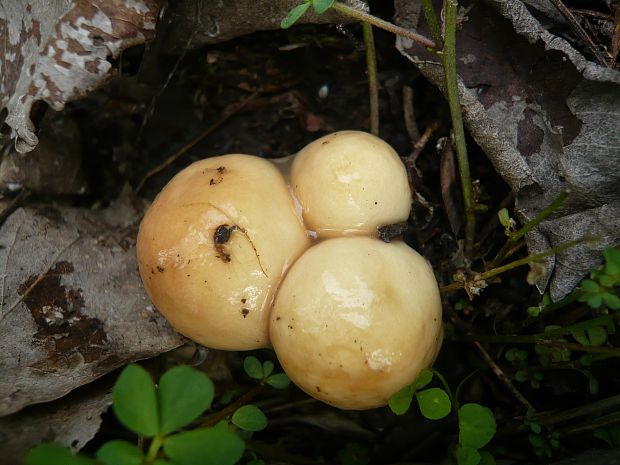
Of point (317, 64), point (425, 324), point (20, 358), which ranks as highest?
point (317, 64)

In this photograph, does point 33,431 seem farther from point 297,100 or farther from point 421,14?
point 421,14

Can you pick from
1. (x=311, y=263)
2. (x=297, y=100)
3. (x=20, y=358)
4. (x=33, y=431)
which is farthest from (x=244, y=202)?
(x=33, y=431)

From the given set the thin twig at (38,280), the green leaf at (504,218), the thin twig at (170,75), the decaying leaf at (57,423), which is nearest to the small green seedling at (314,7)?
the thin twig at (170,75)

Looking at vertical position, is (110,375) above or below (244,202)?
below

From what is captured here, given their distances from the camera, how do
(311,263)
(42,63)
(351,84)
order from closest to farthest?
1. (311,263)
2. (42,63)
3. (351,84)

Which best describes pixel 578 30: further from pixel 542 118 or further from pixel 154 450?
pixel 154 450

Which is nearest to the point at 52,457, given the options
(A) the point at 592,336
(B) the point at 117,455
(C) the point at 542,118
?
(B) the point at 117,455

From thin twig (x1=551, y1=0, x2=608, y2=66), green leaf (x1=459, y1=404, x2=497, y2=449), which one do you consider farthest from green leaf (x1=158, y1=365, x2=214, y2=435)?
thin twig (x1=551, y1=0, x2=608, y2=66)

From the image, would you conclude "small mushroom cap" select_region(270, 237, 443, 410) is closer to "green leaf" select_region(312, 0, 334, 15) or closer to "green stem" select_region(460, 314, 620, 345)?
"green stem" select_region(460, 314, 620, 345)
